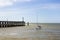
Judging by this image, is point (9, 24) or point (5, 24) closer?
point (5, 24)

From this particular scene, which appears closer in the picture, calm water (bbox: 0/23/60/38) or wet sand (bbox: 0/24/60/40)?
wet sand (bbox: 0/24/60/40)

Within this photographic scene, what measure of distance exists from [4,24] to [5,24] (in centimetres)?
121

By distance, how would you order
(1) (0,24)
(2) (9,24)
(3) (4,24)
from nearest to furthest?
1. (1) (0,24)
2. (3) (4,24)
3. (2) (9,24)

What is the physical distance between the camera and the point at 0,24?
54969mm

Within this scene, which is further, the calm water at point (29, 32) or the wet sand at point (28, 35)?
the calm water at point (29, 32)

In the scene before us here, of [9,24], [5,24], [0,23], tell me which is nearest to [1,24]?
[0,23]

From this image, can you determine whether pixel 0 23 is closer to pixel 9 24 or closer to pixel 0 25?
pixel 0 25

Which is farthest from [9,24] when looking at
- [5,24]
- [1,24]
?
[1,24]

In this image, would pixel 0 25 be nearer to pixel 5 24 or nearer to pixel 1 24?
pixel 1 24

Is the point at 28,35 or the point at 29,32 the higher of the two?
the point at 28,35

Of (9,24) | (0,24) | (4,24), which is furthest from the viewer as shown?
(9,24)

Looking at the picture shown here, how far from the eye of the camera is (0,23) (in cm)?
5525

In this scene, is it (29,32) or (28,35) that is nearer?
(28,35)

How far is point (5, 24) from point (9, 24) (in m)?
5.02
